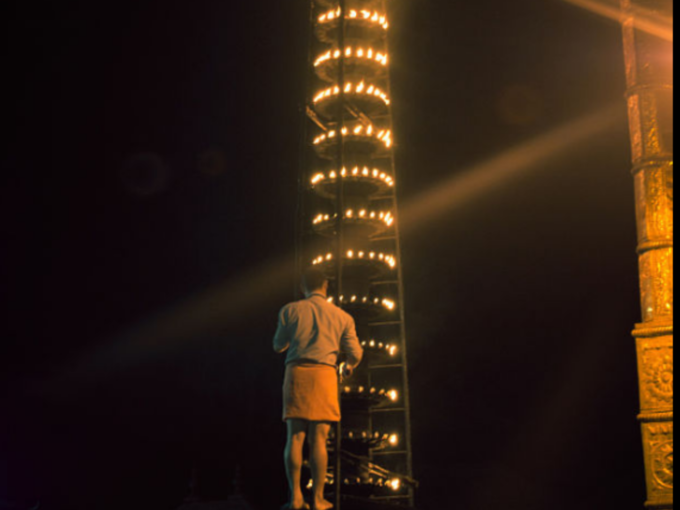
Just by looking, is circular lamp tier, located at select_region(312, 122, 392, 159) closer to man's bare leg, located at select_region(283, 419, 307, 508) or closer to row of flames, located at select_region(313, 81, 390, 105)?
row of flames, located at select_region(313, 81, 390, 105)

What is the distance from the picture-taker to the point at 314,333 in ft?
19.1

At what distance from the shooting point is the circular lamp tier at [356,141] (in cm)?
931

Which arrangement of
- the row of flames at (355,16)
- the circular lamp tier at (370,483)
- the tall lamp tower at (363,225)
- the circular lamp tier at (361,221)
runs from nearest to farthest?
the circular lamp tier at (370,483) < the tall lamp tower at (363,225) < the circular lamp tier at (361,221) < the row of flames at (355,16)

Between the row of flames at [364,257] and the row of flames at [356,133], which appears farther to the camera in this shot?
the row of flames at [356,133]

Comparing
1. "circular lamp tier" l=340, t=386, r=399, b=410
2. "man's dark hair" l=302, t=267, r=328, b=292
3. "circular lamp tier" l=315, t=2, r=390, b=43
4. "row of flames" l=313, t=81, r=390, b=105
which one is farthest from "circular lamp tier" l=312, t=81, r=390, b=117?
"man's dark hair" l=302, t=267, r=328, b=292

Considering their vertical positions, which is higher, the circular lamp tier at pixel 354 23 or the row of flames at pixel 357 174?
the circular lamp tier at pixel 354 23

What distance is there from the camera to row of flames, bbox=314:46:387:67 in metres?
9.29

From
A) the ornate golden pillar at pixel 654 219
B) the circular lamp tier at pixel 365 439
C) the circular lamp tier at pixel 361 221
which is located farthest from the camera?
the circular lamp tier at pixel 361 221

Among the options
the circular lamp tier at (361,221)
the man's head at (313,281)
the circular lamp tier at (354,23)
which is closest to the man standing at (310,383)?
the man's head at (313,281)

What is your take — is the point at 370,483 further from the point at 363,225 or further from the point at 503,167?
the point at 503,167

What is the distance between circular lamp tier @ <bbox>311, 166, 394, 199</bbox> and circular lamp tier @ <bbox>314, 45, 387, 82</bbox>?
1.17m

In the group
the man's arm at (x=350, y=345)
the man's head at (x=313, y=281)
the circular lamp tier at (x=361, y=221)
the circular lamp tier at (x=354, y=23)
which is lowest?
the man's arm at (x=350, y=345)

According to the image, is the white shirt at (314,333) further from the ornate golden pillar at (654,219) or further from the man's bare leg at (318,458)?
the ornate golden pillar at (654,219)

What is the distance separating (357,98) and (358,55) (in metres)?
0.48
